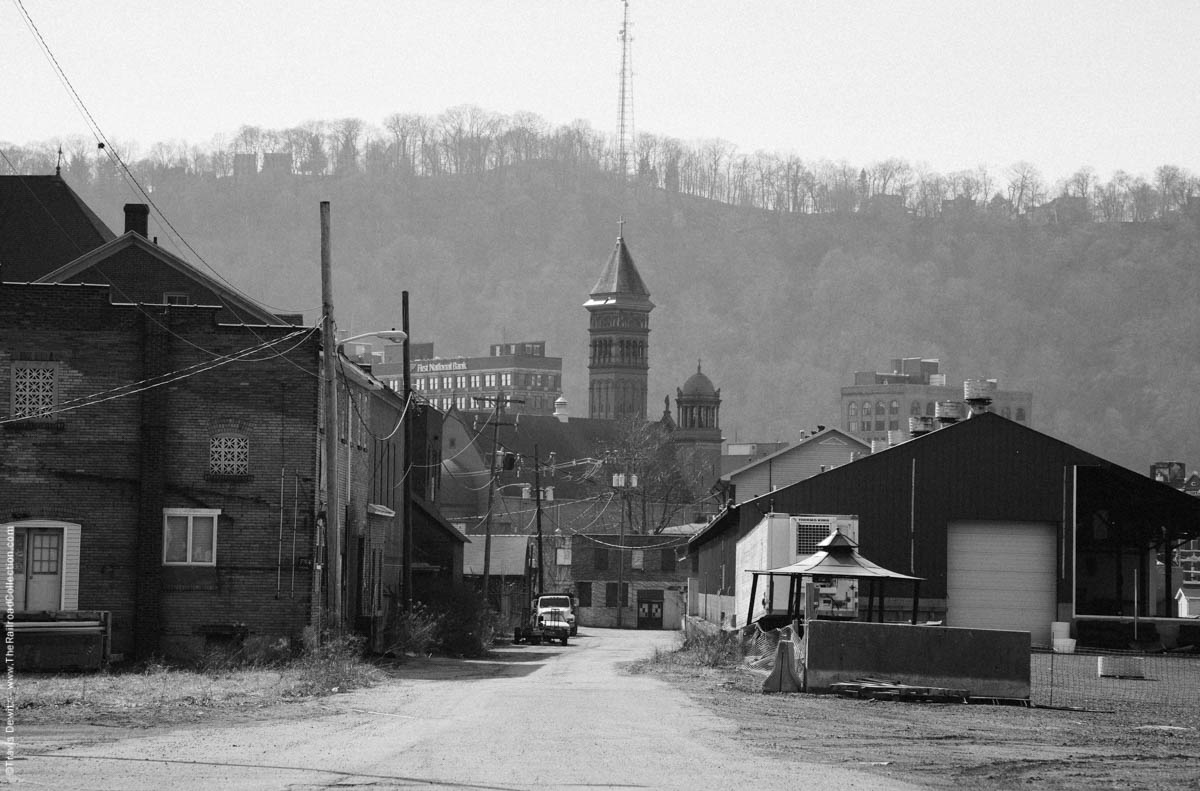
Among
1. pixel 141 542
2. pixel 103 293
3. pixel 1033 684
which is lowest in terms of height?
pixel 1033 684

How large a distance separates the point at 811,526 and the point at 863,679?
68.3ft

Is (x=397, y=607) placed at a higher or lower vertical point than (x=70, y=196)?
lower

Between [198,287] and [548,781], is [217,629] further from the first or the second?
[548,781]

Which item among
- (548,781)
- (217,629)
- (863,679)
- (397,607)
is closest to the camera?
(548,781)

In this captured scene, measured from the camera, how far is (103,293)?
131ft

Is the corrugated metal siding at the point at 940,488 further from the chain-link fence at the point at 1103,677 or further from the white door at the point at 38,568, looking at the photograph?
the white door at the point at 38,568

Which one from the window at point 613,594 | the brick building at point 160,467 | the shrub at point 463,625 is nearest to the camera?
the brick building at point 160,467

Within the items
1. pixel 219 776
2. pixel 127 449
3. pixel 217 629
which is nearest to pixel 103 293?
pixel 127 449

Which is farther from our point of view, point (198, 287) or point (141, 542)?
point (198, 287)

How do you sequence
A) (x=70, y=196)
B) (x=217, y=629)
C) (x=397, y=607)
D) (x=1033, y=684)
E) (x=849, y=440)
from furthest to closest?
(x=849, y=440) < (x=70, y=196) < (x=397, y=607) < (x=217, y=629) < (x=1033, y=684)

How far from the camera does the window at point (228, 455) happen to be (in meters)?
40.0

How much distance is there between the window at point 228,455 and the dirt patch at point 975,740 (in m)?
13.9

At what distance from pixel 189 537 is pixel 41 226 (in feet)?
69.6

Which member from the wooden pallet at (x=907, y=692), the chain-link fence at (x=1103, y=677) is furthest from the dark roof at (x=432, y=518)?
the wooden pallet at (x=907, y=692)
